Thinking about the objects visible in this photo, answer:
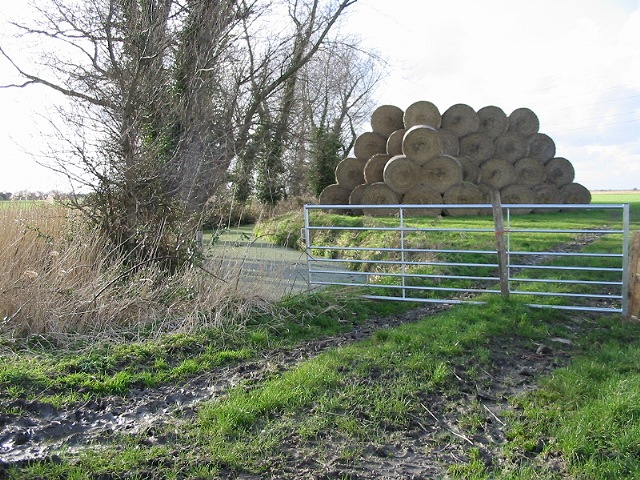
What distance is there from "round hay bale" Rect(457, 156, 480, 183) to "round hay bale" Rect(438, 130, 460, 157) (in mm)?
266

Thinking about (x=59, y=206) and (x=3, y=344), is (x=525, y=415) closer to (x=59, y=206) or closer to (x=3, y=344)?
(x=3, y=344)

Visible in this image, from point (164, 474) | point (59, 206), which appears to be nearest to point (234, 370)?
point (164, 474)

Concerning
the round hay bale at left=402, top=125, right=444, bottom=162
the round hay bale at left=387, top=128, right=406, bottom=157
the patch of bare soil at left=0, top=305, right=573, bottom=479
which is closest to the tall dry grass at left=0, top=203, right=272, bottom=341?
the patch of bare soil at left=0, top=305, right=573, bottom=479

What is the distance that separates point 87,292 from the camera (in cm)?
653

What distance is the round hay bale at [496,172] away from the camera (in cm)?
1662

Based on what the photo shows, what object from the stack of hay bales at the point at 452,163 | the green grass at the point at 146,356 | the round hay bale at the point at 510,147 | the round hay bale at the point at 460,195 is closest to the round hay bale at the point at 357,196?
the stack of hay bales at the point at 452,163

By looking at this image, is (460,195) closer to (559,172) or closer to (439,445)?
(559,172)

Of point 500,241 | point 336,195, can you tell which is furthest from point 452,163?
point 500,241

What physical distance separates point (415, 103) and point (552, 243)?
6.95 meters

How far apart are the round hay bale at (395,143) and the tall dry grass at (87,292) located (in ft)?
33.2

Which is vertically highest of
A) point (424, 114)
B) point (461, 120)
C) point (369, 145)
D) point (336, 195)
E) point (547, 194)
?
point (424, 114)

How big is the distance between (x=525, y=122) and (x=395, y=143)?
4339mm

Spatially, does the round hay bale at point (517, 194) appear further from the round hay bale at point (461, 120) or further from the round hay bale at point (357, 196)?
the round hay bale at point (357, 196)

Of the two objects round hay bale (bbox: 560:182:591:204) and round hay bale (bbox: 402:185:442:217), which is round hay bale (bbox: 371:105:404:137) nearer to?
round hay bale (bbox: 402:185:442:217)
